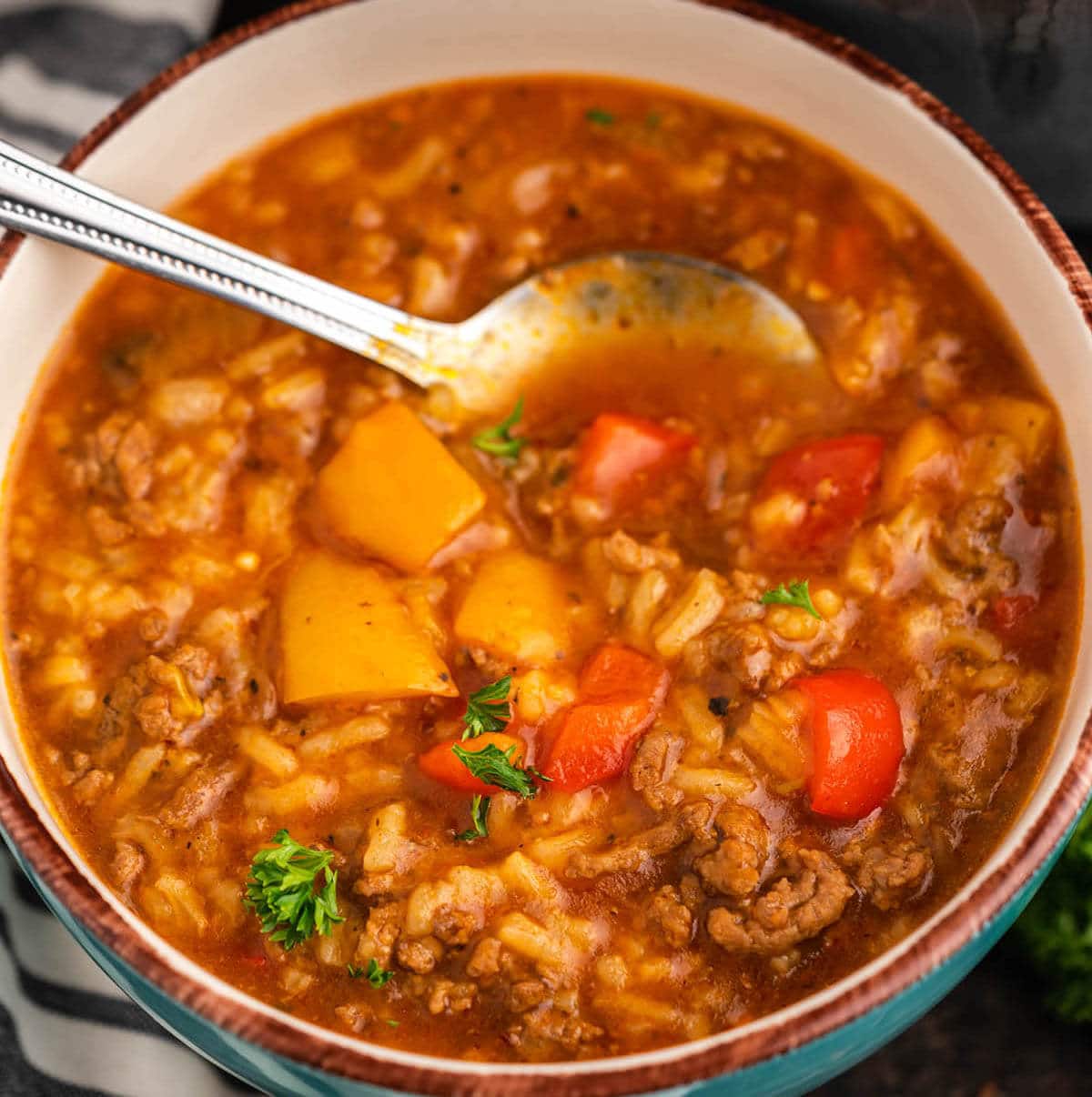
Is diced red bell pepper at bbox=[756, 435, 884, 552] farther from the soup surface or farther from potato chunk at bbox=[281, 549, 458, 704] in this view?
potato chunk at bbox=[281, 549, 458, 704]

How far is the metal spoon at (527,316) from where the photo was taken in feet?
15.1

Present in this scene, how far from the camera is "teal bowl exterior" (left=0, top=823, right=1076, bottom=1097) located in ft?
11.7

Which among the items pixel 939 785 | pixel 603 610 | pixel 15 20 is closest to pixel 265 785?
pixel 603 610

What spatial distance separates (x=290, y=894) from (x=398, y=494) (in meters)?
1.15

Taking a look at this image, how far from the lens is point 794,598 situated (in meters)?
4.34

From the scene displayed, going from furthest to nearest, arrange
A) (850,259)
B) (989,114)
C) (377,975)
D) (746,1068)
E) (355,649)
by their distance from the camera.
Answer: (989,114) → (850,259) → (355,649) → (377,975) → (746,1068)

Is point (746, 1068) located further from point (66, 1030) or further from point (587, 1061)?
point (66, 1030)

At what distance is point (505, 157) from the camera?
5.09 m

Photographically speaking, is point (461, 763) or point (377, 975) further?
point (461, 763)

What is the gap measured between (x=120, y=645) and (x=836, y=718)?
6.32ft

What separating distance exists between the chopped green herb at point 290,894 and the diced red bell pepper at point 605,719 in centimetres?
64

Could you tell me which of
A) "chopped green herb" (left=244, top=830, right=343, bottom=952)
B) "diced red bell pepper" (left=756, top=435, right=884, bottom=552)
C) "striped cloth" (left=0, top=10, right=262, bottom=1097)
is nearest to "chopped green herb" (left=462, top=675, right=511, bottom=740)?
"chopped green herb" (left=244, top=830, right=343, bottom=952)

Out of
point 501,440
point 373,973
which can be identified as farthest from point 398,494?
point 373,973

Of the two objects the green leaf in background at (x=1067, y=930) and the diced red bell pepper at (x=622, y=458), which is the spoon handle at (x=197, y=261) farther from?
the green leaf in background at (x=1067, y=930)
